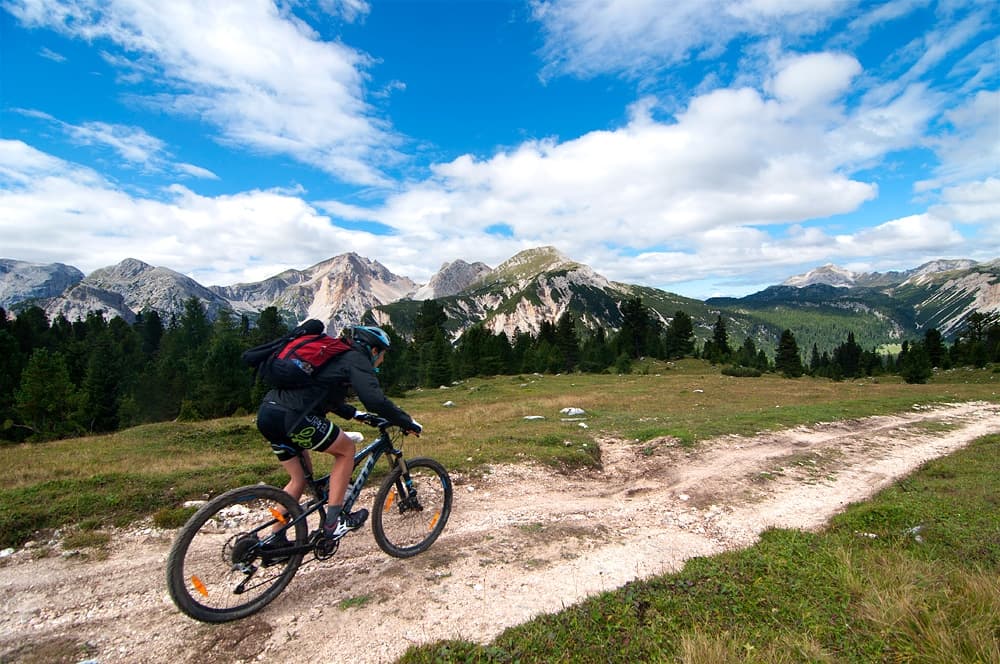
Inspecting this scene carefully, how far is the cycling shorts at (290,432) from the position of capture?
594 centimetres

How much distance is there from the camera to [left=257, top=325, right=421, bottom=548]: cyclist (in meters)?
5.98

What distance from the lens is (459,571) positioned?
258 inches

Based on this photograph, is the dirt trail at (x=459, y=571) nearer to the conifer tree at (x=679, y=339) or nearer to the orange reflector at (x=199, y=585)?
the orange reflector at (x=199, y=585)

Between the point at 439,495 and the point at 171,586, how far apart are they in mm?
3999

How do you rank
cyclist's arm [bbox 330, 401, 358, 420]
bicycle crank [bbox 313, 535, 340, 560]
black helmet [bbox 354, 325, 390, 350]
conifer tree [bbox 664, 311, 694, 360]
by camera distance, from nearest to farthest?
1. bicycle crank [bbox 313, 535, 340, 560]
2. cyclist's arm [bbox 330, 401, 358, 420]
3. black helmet [bbox 354, 325, 390, 350]
4. conifer tree [bbox 664, 311, 694, 360]

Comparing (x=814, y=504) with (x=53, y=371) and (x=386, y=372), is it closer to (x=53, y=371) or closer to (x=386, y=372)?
(x=386, y=372)

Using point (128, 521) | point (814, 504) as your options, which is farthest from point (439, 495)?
point (814, 504)

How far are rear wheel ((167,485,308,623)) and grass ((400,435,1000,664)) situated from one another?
2443 mm

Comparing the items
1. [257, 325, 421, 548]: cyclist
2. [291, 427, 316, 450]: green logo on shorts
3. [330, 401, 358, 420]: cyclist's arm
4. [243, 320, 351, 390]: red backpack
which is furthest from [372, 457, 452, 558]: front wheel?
[243, 320, 351, 390]: red backpack

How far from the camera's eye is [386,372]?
209ft

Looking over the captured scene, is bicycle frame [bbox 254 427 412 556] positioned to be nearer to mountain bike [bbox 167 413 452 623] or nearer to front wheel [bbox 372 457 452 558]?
mountain bike [bbox 167 413 452 623]

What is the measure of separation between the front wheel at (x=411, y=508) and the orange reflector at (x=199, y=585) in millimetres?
2187

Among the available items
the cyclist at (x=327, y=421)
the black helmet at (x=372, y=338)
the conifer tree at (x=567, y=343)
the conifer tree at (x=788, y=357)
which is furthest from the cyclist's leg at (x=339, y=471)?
the conifer tree at (x=788, y=357)

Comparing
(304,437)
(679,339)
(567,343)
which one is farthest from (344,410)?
(679,339)
